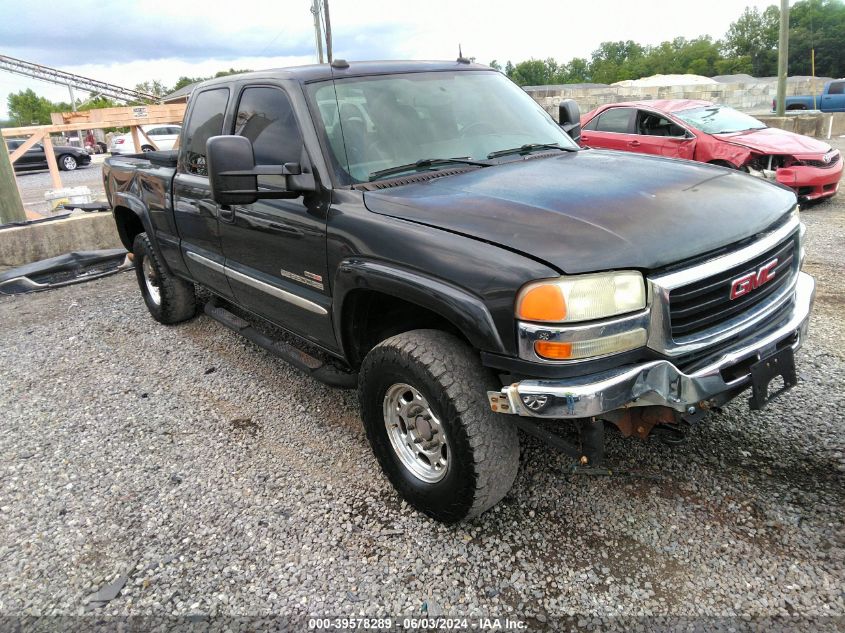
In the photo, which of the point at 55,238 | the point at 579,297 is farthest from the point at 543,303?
the point at 55,238

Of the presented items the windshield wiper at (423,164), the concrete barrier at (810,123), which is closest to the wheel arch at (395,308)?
the windshield wiper at (423,164)

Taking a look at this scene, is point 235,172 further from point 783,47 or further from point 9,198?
point 783,47

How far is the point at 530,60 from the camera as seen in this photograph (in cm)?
8788

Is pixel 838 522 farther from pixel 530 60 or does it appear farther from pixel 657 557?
pixel 530 60

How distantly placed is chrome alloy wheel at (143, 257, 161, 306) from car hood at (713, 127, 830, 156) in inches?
309

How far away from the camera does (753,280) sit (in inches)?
98.6

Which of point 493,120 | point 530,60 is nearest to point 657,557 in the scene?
point 493,120

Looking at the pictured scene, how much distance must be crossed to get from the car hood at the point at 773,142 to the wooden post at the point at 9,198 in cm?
994

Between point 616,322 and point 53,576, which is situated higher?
point 616,322

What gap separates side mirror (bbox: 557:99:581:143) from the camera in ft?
14.1

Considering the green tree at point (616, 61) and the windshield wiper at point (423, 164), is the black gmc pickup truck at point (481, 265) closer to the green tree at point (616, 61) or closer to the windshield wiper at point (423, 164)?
the windshield wiper at point (423, 164)

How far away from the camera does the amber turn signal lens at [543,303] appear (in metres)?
2.12

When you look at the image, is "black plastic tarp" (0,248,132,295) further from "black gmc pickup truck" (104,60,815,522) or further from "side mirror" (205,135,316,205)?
"side mirror" (205,135,316,205)

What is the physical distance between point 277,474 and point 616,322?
197 cm
